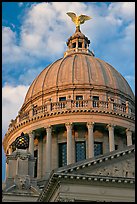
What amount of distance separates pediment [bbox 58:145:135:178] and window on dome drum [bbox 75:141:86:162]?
19.2 m

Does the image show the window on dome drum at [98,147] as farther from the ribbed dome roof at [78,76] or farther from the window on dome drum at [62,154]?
the ribbed dome roof at [78,76]

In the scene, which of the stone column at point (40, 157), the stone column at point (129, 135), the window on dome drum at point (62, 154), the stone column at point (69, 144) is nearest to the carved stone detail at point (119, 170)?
the stone column at point (69, 144)

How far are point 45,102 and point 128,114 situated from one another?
958 cm

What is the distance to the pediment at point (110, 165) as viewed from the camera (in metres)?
38.9

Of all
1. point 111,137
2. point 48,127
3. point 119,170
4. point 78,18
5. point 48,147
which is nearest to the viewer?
point 119,170

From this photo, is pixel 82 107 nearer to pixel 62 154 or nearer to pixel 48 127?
pixel 48 127

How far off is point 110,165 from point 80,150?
20433mm

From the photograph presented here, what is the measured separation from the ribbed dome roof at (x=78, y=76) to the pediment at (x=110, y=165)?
886 inches

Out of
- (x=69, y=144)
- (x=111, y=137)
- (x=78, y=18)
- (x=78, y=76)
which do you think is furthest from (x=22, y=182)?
(x=78, y=18)

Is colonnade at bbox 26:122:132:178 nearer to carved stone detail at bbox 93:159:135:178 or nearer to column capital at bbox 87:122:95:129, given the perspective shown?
column capital at bbox 87:122:95:129

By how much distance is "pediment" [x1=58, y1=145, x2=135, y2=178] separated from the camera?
38938 mm

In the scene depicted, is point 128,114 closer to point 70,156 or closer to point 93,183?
point 70,156

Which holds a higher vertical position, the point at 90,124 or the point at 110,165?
the point at 90,124

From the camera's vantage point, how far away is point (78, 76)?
6400cm
